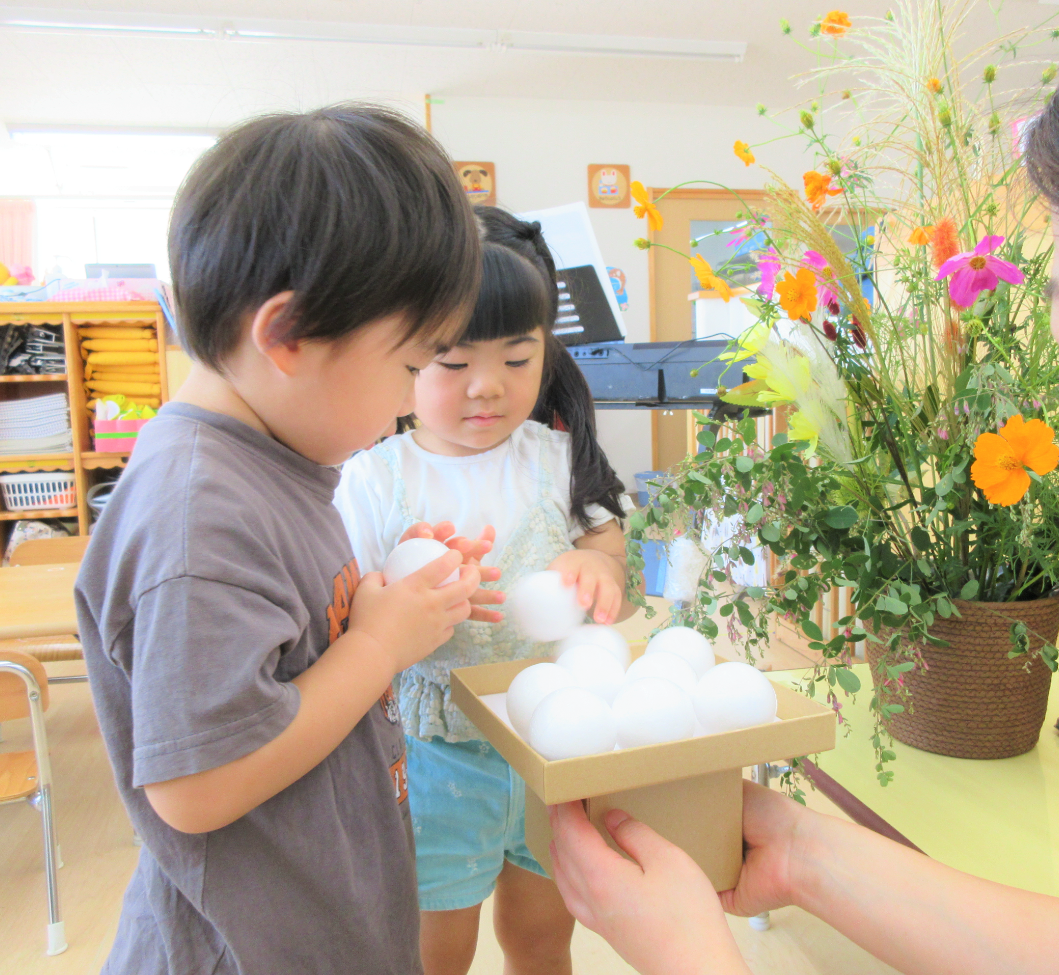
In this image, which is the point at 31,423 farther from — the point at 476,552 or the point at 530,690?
the point at 530,690

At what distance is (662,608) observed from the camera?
122 inches

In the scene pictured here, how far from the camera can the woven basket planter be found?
29.6 inches

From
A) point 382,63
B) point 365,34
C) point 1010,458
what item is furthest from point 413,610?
point 382,63

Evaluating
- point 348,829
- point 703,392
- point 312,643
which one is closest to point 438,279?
point 312,643

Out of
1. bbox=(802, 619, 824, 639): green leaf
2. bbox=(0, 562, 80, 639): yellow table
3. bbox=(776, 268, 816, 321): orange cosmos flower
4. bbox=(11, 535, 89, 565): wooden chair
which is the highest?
bbox=(776, 268, 816, 321): orange cosmos flower

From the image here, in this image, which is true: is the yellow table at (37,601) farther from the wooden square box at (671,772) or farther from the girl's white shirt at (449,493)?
the wooden square box at (671,772)

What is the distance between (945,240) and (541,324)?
46cm

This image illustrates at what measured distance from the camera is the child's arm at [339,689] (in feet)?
1.69

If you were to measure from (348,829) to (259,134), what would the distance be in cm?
55

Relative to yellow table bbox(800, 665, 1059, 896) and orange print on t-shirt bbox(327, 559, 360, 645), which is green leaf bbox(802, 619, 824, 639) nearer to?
yellow table bbox(800, 665, 1059, 896)

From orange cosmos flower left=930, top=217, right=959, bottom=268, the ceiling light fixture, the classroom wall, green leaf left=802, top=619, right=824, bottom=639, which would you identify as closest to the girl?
green leaf left=802, top=619, right=824, bottom=639

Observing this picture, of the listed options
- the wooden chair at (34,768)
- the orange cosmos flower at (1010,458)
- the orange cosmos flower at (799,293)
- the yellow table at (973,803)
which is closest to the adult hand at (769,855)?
the yellow table at (973,803)

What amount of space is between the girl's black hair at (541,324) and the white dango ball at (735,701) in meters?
0.45

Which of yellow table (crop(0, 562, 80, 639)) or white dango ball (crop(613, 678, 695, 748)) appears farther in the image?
yellow table (crop(0, 562, 80, 639))
